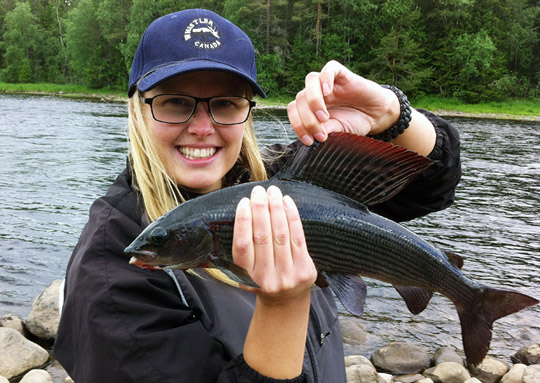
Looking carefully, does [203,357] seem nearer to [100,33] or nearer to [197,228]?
[197,228]

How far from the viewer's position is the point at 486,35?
4797 cm

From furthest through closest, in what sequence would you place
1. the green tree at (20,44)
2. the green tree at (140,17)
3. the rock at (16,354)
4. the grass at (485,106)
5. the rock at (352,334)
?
1. the green tree at (20,44)
2. the green tree at (140,17)
3. the grass at (485,106)
4. the rock at (352,334)
5. the rock at (16,354)

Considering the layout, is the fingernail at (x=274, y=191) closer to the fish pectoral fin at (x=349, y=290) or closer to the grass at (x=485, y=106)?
the fish pectoral fin at (x=349, y=290)

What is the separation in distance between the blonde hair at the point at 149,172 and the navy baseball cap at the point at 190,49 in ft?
0.52

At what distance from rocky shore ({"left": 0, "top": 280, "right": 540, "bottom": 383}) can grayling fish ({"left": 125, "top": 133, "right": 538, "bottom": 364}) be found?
369 cm

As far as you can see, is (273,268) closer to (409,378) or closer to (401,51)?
(409,378)

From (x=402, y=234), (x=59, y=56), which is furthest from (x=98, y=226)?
(x=59, y=56)

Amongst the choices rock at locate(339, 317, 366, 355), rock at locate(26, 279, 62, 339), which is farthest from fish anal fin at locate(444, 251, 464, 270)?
rock at locate(26, 279, 62, 339)

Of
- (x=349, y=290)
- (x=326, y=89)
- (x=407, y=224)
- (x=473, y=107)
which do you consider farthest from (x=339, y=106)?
(x=473, y=107)

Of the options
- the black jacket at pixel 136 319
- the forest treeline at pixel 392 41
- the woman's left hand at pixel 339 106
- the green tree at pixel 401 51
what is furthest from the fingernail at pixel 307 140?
the green tree at pixel 401 51

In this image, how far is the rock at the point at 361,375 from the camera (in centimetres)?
530

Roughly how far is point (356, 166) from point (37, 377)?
4.67 meters

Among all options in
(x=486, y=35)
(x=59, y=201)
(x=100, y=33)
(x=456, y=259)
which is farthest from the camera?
(x=100, y=33)

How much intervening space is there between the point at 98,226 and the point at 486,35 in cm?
5327
